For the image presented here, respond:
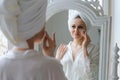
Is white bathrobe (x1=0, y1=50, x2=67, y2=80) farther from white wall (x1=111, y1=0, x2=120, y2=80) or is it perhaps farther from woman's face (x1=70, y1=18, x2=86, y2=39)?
white wall (x1=111, y1=0, x2=120, y2=80)

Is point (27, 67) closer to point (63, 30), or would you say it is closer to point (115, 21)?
point (63, 30)

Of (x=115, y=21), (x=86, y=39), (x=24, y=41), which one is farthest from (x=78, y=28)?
(x=24, y=41)

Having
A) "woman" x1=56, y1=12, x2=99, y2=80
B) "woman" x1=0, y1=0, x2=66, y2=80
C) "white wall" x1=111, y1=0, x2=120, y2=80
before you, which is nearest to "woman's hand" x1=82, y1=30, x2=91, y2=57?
"woman" x1=56, y1=12, x2=99, y2=80

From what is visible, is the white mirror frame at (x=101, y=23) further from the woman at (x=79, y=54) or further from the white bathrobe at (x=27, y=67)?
the white bathrobe at (x=27, y=67)

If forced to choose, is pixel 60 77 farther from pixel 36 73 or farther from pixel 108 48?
pixel 108 48

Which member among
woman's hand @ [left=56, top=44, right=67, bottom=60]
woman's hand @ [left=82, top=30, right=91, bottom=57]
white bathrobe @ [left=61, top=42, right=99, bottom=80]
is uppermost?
woman's hand @ [left=82, top=30, right=91, bottom=57]

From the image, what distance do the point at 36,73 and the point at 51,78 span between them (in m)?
0.05

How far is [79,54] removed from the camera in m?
1.10

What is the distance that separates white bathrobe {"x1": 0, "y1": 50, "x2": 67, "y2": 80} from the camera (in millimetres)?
801

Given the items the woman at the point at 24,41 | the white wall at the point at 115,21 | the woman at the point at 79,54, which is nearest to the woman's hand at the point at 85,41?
the woman at the point at 79,54

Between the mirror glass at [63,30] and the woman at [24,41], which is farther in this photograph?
the mirror glass at [63,30]

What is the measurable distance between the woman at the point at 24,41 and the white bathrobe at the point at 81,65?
0.88 ft

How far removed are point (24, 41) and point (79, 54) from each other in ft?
1.11

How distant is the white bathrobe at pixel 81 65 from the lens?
3.59 ft
